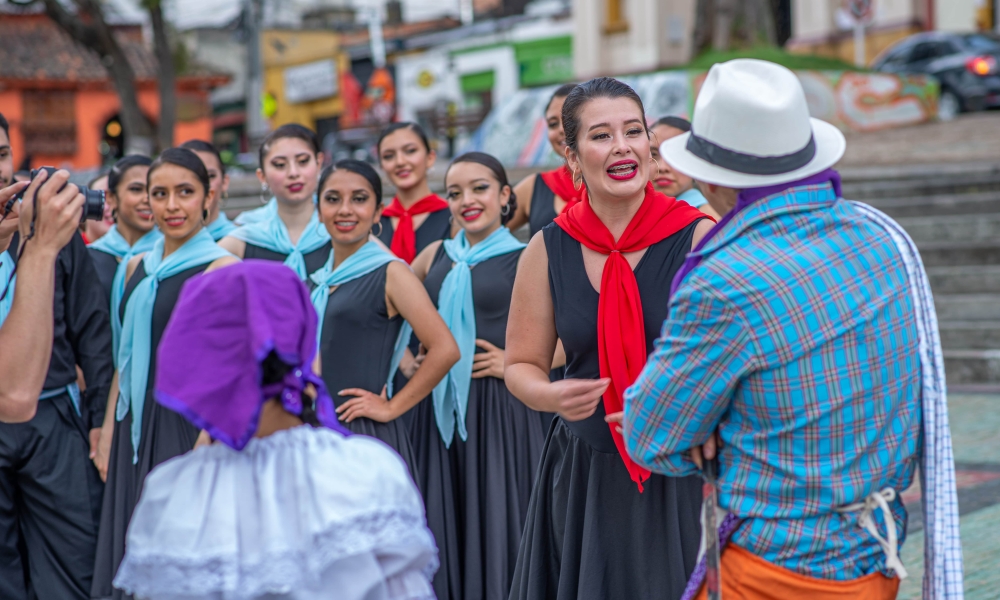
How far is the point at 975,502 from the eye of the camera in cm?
550

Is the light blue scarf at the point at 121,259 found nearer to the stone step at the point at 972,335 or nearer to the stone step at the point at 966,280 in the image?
the stone step at the point at 972,335

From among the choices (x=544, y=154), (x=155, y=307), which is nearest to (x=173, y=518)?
(x=155, y=307)

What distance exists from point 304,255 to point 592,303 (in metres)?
2.64

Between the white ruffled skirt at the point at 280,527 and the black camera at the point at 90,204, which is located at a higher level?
the black camera at the point at 90,204

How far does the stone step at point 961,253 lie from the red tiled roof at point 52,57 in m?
29.3

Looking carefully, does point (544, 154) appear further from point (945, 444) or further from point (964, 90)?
point (945, 444)

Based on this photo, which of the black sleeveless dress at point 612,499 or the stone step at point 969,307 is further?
the stone step at point 969,307

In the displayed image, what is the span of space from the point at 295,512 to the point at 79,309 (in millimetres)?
2718

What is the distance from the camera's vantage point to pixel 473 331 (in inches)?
201

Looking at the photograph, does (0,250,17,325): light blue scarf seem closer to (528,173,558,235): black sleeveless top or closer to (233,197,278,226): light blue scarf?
(233,197,278,226): light blue scarf

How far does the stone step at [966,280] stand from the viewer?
9.41 metres

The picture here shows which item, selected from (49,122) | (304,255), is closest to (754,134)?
(304,255)

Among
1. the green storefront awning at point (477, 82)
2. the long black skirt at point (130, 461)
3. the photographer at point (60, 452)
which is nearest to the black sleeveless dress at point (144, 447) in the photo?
the long black skirt at point (130, 461)

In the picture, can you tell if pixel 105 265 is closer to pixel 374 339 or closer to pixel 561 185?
pixel 374 339
